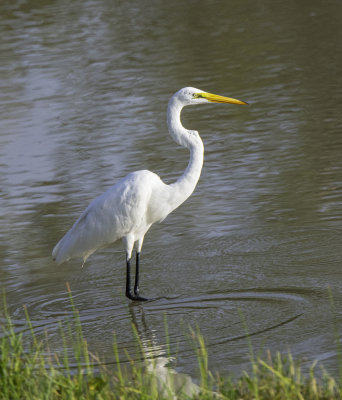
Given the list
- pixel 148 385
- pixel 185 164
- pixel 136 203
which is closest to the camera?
pixel 148 385

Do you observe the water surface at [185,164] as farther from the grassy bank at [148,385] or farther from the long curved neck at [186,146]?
the long curved neck at [186,146]

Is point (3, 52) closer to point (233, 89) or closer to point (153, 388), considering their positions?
point (233, 89)

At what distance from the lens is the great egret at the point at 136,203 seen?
608 centimetres

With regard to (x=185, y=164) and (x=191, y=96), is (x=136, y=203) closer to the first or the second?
(x=191, y=96)

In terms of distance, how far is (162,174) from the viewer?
29.0ft

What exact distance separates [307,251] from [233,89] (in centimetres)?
582

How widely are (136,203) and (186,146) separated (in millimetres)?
539

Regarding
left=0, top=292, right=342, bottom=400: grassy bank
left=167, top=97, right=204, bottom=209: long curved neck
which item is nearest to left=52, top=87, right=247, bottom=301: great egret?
left=167, top=97, right=204, bottom=209: long curved neck

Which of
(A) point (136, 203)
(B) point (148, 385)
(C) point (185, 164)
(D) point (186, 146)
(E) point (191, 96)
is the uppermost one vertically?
(E) point (191, 96)

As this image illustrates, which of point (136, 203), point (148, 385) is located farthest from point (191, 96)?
point (148, 385)

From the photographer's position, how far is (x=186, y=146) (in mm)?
6152

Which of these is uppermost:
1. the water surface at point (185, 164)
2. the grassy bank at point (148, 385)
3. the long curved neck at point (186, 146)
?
the long curved neck at point (186, 146)

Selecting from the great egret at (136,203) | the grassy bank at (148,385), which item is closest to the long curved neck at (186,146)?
the great egret at (136,203)

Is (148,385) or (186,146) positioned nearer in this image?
(148,385)
